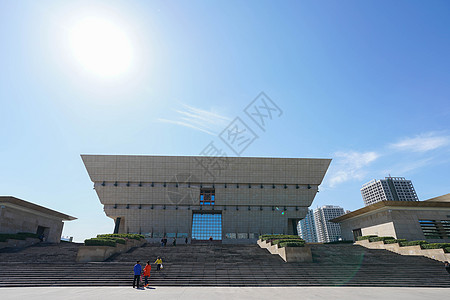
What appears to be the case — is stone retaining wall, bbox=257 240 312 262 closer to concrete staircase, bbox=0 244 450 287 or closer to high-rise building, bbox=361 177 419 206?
concrete staircase, bbox=0 244 450 287

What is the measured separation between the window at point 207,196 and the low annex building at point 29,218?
21.7 metres

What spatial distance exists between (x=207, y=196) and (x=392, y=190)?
13527 centimetres

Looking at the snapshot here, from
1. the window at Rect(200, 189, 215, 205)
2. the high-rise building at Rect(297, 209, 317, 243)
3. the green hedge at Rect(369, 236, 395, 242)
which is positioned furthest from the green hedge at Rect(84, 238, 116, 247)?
the high-rise building at Rect(297, 209, 317, 243)

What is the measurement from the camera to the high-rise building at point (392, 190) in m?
134

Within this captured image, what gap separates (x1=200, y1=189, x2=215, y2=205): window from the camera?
41.9m

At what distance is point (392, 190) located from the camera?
446 feet

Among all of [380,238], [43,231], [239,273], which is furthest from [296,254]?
[43,231]

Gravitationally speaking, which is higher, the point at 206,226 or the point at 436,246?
the point at 206,226

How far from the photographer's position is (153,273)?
622 inches

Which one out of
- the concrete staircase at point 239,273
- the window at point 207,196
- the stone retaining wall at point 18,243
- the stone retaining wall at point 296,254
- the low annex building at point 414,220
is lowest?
the concrete staircase at point 239,273

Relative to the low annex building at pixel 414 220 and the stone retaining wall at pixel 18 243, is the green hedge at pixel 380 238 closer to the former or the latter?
the low annex building at pixel 414 220

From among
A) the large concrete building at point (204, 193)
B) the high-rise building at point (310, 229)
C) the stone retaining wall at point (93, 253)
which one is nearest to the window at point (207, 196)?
the large concrete building at point (204, 193)

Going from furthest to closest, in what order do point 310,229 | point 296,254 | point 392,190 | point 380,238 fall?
point 310,229 → point 392,190 → point 380,238 → point 296,254

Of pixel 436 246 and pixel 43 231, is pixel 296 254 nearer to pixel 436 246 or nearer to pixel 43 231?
pixel 436 246
